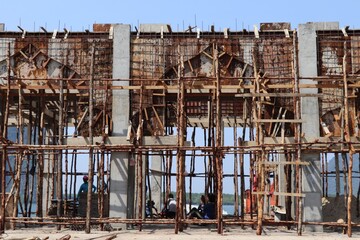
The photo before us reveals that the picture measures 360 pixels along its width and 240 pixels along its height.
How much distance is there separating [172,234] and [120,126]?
15.4 feet

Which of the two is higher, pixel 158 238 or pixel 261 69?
pixel 261 69

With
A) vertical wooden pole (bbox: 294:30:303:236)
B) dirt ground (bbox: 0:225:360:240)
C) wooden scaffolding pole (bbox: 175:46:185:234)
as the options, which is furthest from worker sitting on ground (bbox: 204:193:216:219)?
vertical wooden pole (bbox: 294:30:303:236)

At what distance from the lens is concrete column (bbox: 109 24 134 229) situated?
62.5 ft

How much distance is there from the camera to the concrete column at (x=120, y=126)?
19047 millimetres

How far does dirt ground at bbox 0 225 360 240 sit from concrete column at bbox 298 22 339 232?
0.94 meters

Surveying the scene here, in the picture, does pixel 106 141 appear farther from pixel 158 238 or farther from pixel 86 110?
pixel 158 238

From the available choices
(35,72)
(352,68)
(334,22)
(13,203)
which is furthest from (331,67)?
(13,203)

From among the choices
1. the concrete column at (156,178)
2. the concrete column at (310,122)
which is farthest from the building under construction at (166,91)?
the concrete column at (156,178)

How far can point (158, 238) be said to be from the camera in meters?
15.9

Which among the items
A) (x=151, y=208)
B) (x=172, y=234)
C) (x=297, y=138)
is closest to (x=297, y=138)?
(x=297, y=138)

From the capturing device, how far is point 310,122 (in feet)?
63.0

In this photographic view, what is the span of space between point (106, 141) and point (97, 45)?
406 cm

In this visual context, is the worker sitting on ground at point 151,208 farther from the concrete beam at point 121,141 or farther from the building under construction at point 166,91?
the concrete beam at point 121,141

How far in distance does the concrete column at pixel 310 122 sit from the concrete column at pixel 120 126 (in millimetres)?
6368
